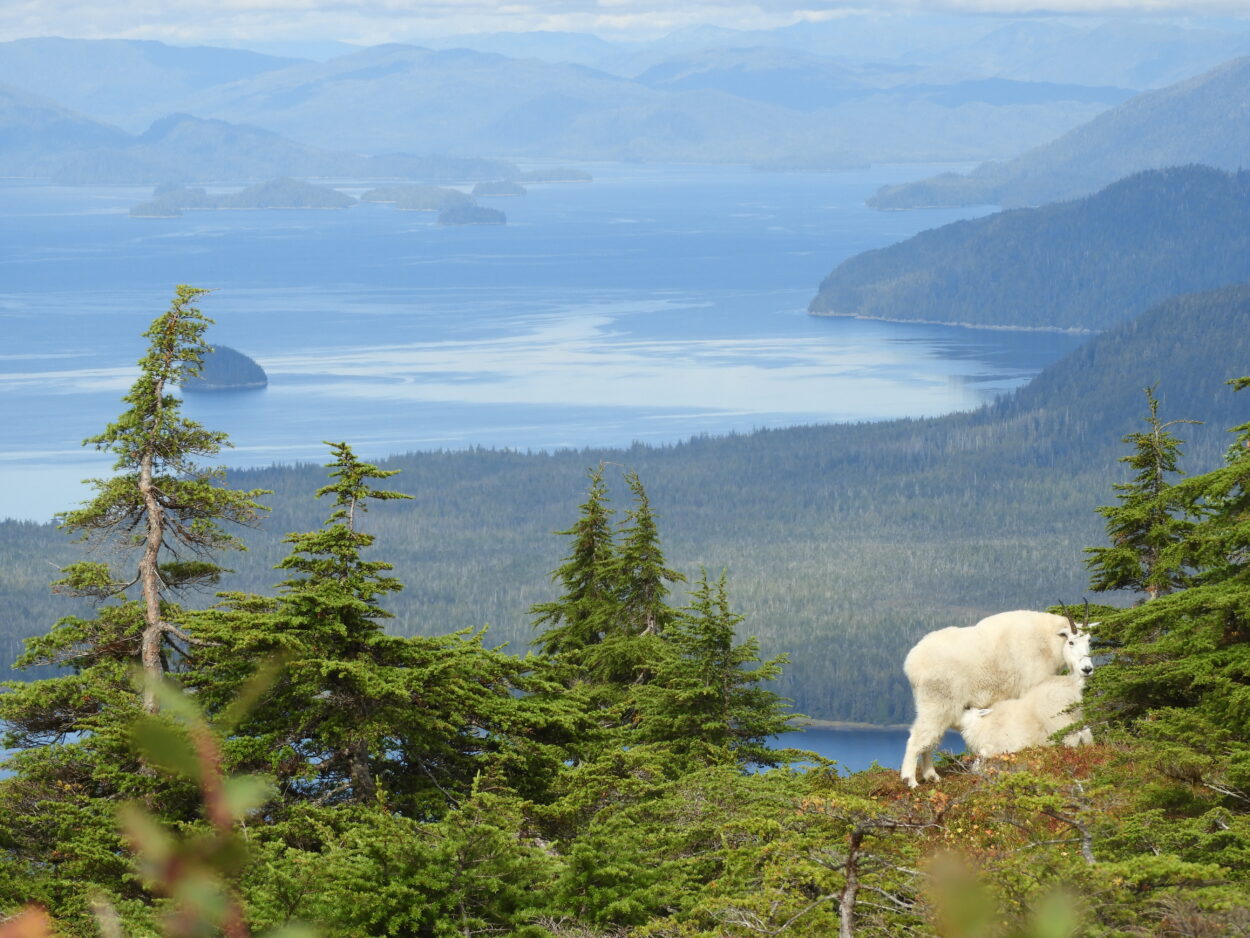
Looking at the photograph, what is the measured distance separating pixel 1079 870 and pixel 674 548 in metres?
181

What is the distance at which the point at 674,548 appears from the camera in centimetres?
19188

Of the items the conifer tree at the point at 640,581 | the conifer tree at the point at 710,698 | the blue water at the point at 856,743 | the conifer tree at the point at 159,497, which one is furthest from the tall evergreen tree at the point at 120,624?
the blue water at the point at 856,743

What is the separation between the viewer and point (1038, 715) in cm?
2159

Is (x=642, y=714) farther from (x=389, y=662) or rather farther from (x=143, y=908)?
(x=143, y=908)

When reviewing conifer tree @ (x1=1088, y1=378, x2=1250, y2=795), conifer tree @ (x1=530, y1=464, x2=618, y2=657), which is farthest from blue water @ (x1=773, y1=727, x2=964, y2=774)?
conifer tree @ (x1=1088, y1=378, x2=1250, y2=795)

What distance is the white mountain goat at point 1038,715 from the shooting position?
2112cm

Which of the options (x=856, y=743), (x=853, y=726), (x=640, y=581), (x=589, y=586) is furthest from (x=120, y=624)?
(x=853, y=726)

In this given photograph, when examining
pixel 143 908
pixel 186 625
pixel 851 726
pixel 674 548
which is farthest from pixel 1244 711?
pixel 674 548

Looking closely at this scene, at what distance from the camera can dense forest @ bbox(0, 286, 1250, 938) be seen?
42.1ft

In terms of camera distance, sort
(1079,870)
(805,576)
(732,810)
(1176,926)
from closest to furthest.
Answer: (1176,926) < (1079,870) < (732,810) < (805,576)

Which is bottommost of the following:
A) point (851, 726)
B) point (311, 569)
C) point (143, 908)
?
point (851, 726)

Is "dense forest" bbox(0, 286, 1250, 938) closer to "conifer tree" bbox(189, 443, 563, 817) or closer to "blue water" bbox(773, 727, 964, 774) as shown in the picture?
"conifer tree" bbox(189, 443, 563, 817)

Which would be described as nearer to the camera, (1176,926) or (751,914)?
(1176,926)

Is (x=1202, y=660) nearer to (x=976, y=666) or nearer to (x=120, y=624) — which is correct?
(x=976, y=666)
